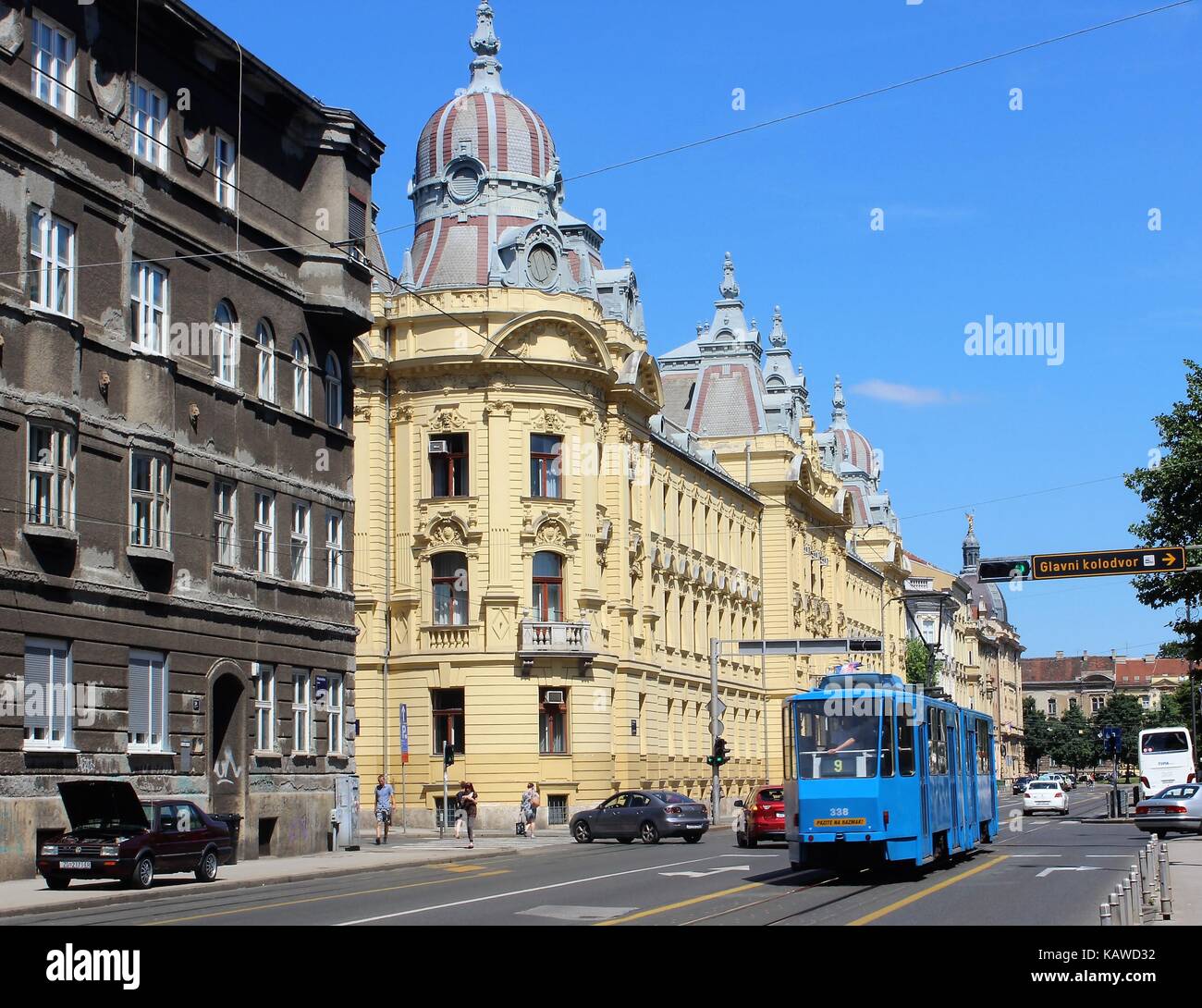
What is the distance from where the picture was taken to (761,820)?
130ft

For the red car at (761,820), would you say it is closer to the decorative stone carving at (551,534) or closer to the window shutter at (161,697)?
the window shutter at (161,697)

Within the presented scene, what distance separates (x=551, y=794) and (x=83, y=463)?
27.3 metres

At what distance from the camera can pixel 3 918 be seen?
20844 mm

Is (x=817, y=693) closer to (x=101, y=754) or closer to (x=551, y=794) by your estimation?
(x=101, y=754)

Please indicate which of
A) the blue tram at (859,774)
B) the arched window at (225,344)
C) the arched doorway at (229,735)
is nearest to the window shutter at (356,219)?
the arched window at (225,344)

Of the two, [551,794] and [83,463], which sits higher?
[83,463]

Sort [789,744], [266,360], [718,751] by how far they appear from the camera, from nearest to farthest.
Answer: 1. [789,744]
2. [266,360]
3. [718,751]

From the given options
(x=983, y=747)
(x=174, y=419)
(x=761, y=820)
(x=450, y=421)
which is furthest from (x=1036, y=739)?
(x=174, y=419)

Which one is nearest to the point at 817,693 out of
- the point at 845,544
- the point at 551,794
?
the point at 551,794

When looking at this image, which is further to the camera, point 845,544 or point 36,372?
point 845,544

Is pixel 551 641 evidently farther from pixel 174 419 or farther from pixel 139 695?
pixel 139 695

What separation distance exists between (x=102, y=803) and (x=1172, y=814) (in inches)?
1151

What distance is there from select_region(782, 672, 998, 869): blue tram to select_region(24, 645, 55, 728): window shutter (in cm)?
1210
